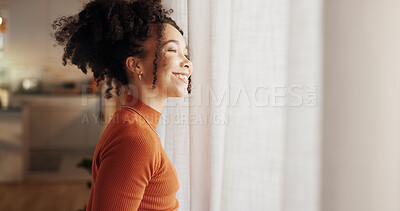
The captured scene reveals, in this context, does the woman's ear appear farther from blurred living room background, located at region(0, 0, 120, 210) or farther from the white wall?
blurred living room background, located at region(0, 0, 120, 210)

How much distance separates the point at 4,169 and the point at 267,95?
11.7 feet

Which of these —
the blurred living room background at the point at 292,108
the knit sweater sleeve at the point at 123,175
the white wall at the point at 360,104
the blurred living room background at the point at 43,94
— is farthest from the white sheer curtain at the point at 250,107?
the blurred living room background at the point at 43,94

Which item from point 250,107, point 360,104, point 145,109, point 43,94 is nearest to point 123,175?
point 145,109

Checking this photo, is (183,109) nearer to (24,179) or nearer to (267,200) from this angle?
(267,200)

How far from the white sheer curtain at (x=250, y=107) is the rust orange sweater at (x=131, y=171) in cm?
15

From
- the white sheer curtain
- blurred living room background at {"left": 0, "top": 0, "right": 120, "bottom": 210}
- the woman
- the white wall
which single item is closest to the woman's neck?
the woman

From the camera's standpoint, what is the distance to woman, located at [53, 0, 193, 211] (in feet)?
2.23

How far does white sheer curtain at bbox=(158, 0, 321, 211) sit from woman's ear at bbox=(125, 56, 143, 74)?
6.4 inches

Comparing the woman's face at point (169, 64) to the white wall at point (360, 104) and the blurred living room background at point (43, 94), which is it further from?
the blurred living room background at point (43, 94)

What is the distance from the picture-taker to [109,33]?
2.42 feet

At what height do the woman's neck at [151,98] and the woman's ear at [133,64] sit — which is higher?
the woman's ear at [133,64]

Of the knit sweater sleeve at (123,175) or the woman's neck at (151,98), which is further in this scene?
the woman's neck at (151,98)

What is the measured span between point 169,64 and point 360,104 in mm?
440

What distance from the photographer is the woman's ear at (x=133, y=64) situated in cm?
78
